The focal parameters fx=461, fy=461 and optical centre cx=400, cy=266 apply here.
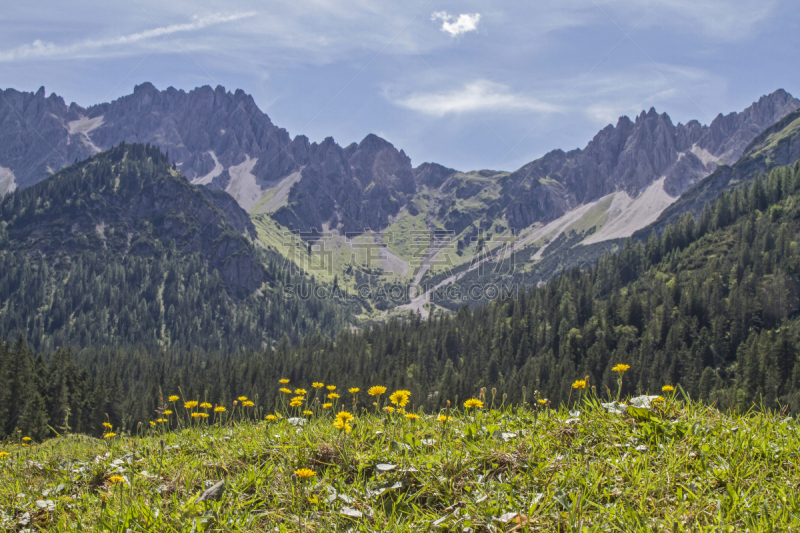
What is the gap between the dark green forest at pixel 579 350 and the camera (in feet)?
336

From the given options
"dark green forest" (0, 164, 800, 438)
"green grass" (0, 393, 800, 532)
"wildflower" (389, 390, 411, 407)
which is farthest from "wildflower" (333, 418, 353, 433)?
"dark green forest" (0, 164, 800, 438)

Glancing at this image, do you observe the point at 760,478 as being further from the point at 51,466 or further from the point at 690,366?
the point at 690,366

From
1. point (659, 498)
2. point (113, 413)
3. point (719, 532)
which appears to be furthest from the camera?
point (113, 413)

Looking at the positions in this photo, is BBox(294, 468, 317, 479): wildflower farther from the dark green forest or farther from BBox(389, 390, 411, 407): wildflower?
the dark green forest

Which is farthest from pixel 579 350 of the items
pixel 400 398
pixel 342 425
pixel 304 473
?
pixel 304 473

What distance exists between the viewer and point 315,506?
5.75 meters

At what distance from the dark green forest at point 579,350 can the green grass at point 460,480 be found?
267 feet

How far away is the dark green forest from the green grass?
3208 inches

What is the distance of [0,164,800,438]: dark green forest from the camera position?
102562 millimetres

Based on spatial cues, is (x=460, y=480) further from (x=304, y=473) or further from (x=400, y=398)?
(x=400, y=398)

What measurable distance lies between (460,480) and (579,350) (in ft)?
546

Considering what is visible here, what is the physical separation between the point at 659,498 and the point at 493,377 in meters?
Result: 150

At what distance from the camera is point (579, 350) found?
15862cm

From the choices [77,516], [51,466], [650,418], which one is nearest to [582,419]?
[650,418]
